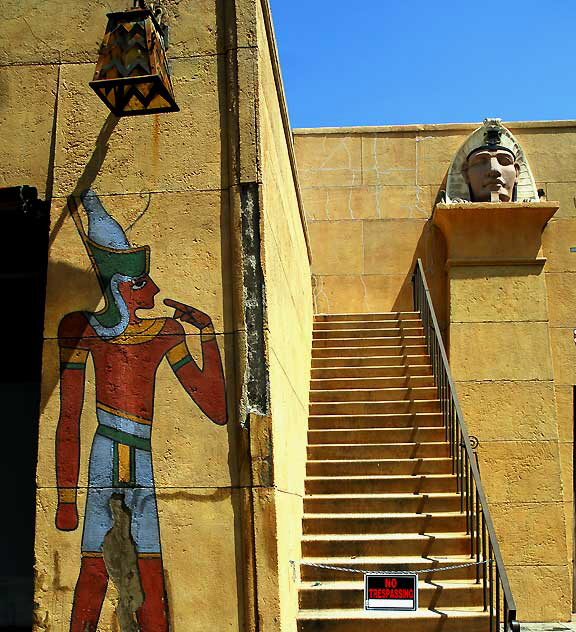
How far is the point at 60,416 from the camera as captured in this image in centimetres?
512

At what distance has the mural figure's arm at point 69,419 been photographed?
16.4ft

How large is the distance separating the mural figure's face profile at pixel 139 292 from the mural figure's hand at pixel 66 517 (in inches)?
48.1

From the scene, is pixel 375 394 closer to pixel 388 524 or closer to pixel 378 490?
pixel 378 490

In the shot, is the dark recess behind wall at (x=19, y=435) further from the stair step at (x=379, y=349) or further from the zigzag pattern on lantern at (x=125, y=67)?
the stair step at (x=379, y=349)

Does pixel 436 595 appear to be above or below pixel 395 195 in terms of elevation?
below

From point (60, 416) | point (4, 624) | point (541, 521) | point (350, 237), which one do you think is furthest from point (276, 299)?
point (350, 237)

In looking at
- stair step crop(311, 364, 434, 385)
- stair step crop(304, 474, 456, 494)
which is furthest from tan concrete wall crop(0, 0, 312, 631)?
stair step crop(311, 364, 434, 385)

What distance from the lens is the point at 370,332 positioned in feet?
32.5

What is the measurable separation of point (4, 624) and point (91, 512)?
307 centimetres

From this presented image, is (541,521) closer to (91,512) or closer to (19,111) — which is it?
(91,512)

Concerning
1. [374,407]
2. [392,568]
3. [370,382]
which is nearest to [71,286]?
[392,568]

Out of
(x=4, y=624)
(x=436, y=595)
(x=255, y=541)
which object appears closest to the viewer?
(x=255, y=541)

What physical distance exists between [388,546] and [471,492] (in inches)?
31.6

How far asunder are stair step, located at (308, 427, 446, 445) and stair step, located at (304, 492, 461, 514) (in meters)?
0.86
